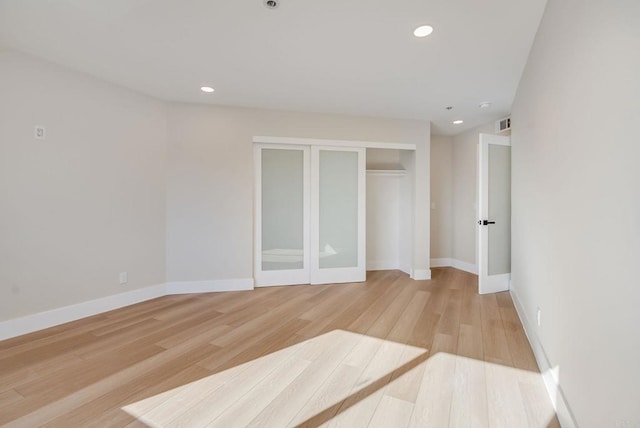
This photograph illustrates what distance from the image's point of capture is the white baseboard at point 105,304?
8.26ft

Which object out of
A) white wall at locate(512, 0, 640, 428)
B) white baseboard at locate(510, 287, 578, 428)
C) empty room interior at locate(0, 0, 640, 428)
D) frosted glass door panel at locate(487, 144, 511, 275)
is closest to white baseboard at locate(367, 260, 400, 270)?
empty room interior at locate(0, 0, 640, 428)

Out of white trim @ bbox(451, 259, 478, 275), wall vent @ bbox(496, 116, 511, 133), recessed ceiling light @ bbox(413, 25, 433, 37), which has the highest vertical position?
recessed ceiling light @ bbox(413, 25, 433, 37)

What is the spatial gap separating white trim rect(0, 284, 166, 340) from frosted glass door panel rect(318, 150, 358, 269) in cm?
239

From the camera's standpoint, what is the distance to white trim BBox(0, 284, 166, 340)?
2.49 meters

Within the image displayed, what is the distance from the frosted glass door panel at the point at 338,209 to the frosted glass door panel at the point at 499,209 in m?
1.83

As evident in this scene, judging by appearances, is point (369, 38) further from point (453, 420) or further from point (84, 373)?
point (84, 373)

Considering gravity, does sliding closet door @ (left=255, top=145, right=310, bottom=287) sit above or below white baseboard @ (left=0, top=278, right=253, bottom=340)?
above

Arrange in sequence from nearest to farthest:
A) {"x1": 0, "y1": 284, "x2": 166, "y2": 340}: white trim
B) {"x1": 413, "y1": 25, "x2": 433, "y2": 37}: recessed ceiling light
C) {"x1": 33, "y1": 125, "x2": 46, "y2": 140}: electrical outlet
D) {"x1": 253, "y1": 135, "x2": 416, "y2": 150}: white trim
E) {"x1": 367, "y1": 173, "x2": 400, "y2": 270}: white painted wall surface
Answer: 1. {"x1": 413, "y1": 25, "x2": 433, "y2": 37}: recessed ceiling light
2. {"x1": 0, "y1": 284, "x2": 166, "y2": 340}: white trim
3. {"x1": 33, "y1": 125, "x2": 46, "y2": 140}: electrical outlet
4. {"x1": 253, "y1": 135, "x2": 416, "y2": 150}: white trim
5. {"x1": 367, "y1": 173, "x2": 400, "y2": 270}: white painted wall surface

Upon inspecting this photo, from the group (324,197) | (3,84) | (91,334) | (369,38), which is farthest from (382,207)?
(3,84)

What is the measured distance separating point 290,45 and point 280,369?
2612 millimetres

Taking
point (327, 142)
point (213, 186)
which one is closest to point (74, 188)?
point (213, 186)

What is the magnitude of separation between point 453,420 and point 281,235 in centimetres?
303

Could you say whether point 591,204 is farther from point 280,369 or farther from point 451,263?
point 451,263

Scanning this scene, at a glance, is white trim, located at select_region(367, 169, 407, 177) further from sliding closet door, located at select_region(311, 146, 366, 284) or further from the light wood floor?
the light wood floor
